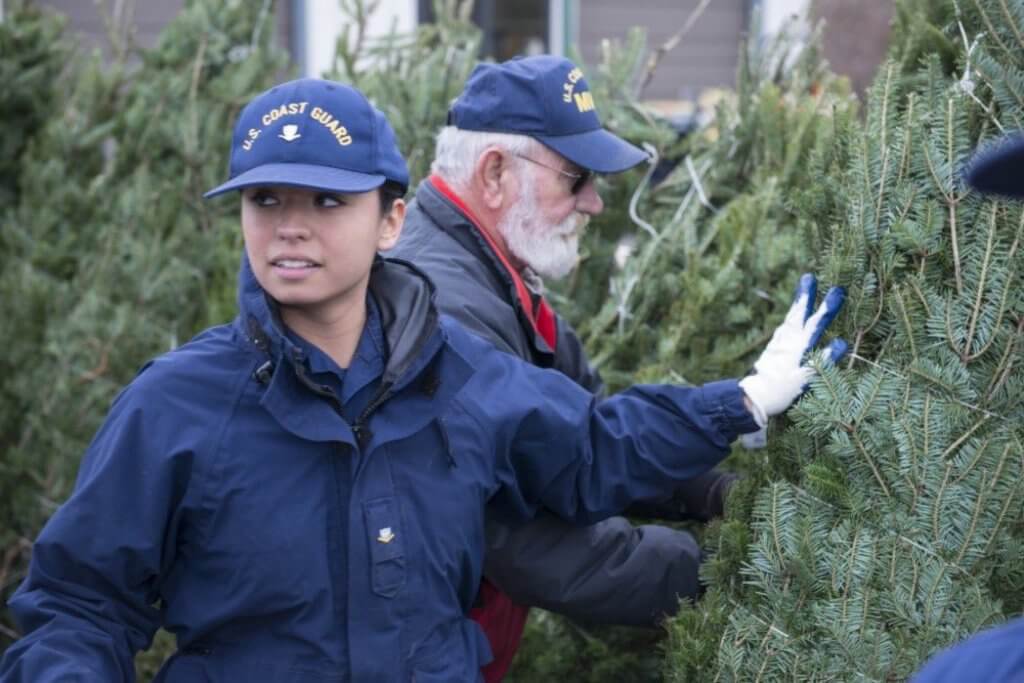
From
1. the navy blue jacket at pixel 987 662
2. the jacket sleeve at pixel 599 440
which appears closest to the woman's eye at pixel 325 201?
the jacket sleeve at pixel 599 440

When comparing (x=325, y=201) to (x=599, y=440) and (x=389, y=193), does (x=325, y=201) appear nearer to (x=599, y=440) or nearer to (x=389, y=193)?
(x=389, y=193)

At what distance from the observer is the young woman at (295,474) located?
7.94 feet

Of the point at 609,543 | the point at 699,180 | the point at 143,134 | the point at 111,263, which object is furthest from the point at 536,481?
the point at 143,134

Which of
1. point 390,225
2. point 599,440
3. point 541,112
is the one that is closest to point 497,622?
point 599,440

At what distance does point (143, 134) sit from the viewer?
5848 mm

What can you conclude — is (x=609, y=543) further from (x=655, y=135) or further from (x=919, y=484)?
(x=655, y=135)

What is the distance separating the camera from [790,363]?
2.81m

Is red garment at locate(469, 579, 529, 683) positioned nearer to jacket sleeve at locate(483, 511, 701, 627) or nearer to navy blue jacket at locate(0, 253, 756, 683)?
jacket sleeve at locate(483, 511, 701, 627)

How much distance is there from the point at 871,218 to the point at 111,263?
3.52 m

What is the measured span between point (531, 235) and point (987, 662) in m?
2.13

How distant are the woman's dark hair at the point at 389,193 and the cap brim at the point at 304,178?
133 millimetres

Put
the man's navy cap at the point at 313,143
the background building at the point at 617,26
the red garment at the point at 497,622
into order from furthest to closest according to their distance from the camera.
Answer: the background building at the point at 617,26 → the red garment at the point at 497,622 → the man's navy cap at the point at 313,143

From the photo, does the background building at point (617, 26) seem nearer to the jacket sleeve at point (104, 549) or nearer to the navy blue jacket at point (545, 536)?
the navy blue jacket at point (545, 536)

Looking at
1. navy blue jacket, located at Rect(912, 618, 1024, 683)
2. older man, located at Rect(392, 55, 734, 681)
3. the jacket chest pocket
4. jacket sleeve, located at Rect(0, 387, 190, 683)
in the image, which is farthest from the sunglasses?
navy blue jacket, located at Rect(912, 618, 1024, 683)
